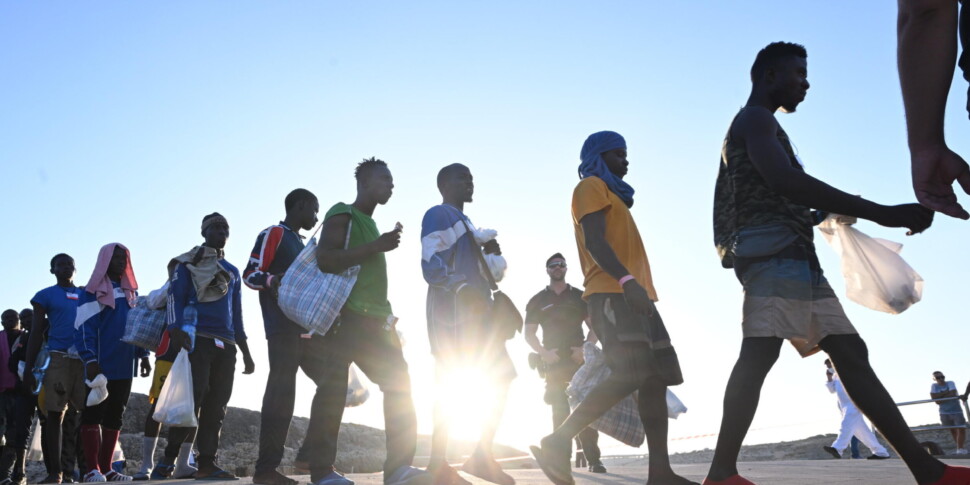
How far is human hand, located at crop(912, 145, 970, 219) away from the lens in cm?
201

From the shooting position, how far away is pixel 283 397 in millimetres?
Answer: 5695

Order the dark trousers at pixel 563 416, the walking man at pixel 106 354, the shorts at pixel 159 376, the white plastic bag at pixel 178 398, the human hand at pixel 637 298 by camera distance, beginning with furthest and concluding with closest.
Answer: the dark trousers at pixel 563 416 → the walking man at pixel 106 354 → the shorts at pixel 159 376 → the white plastic bag at pixel 178 398 → the human hand at pixel 637 298

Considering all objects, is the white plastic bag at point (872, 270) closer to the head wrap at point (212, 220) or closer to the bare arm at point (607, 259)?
the bare arm at point (607, 259)

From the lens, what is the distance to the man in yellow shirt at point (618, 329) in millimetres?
4395

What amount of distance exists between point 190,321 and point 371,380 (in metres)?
2.59

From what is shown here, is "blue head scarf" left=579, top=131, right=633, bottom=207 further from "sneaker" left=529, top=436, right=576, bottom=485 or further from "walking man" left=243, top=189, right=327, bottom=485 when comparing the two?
"walking man" left=243, top=189, right=327, bottom=485

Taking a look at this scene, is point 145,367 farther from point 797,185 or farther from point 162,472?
point 797,185

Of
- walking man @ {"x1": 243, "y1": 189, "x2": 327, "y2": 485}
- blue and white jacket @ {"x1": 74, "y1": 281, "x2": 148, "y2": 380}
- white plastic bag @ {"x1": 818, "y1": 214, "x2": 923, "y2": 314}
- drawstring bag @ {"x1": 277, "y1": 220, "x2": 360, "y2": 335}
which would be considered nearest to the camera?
white plastic bag @ {"x1": 818, "y1": 214, "x2": 923, "y2": 314}

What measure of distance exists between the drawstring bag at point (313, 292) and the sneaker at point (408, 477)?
0.89 metres

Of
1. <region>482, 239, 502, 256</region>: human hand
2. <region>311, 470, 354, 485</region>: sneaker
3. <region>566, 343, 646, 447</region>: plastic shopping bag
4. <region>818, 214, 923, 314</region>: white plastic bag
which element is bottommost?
<region>311, 470, 354, 485</region>: sneaker

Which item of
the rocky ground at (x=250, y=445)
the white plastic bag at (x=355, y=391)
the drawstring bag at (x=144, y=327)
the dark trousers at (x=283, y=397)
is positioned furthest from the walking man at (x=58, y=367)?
the white plastic bag at (x=355, y=391)

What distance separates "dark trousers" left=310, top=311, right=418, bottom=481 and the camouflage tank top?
1986mm

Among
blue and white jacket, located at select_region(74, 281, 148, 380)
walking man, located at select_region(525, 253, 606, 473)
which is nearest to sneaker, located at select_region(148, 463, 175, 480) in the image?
blue and white jacket, located at select_region(74, 281, 148, 380)

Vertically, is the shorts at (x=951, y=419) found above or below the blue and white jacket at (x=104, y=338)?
above
